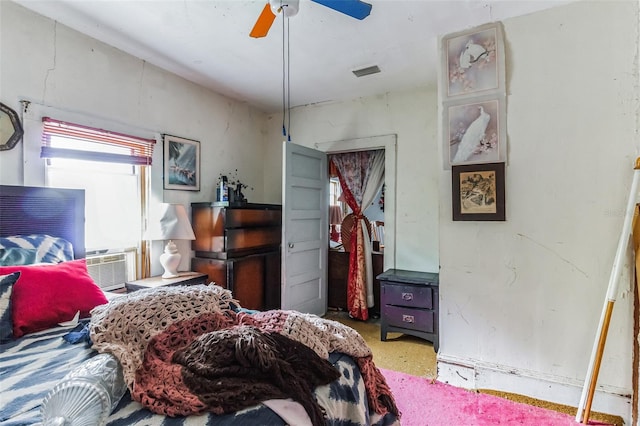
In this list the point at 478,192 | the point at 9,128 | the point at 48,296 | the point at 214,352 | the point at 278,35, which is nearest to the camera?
the point at 214,352

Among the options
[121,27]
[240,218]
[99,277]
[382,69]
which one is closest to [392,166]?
[382,69]

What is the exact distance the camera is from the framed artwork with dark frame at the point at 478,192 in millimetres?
2137

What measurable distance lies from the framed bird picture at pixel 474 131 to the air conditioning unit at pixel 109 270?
8.91ft

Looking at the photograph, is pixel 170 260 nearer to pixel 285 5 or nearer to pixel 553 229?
pixel 285 5

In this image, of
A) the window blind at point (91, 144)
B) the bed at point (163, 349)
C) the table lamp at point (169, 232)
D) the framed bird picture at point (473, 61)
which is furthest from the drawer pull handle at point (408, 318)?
the window blind at point (91, 144)

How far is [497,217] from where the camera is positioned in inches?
84.3

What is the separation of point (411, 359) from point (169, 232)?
7.59 feet

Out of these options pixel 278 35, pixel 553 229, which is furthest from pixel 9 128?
pixel 553 229

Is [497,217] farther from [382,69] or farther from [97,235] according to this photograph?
[97,235]

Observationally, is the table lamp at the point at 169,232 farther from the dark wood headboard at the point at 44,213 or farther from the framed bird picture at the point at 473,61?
the framed bird picture at the point at 473,61

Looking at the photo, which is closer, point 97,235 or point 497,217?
point 497,217

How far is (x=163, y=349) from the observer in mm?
1098

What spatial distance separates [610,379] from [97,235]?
3.63 m

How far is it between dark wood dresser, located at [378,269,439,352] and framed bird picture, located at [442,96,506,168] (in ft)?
3.94
